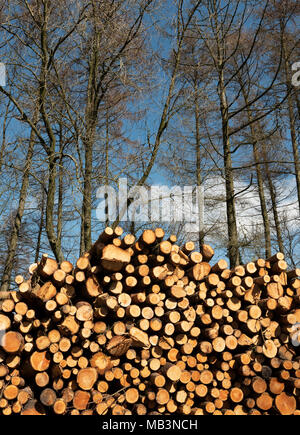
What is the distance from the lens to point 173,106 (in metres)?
9.05

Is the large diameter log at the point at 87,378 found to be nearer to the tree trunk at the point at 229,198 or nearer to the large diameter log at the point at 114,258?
the large diameter log at the point at 114,258

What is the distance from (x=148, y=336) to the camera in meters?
4.18

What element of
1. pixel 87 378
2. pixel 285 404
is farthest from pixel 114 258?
pixel 285 404

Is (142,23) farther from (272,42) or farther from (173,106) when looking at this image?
(272,42)

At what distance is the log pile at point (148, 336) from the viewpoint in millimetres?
3898

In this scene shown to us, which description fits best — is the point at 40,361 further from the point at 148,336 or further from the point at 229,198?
the point at 229,198

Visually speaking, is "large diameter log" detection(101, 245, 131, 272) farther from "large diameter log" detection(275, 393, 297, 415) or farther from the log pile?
"large diameter log" detection(275, 393, 297, 415)

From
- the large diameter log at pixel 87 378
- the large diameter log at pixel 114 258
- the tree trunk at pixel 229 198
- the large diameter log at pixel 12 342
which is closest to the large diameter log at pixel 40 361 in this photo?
the large diameter log at pixel 12 342

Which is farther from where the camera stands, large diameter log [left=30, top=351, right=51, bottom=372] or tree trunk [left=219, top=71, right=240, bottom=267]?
tree trunk [left=219, top=71, right=240, bottom=267]

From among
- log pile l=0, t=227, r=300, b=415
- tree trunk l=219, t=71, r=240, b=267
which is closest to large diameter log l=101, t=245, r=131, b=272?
log pile l=0, t=227, r=300, b=415

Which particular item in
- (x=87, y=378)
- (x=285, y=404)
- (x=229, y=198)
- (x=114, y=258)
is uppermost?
(x=229, y=198)

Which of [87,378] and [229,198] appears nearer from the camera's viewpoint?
[87,378]

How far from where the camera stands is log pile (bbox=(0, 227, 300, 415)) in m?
3.90
